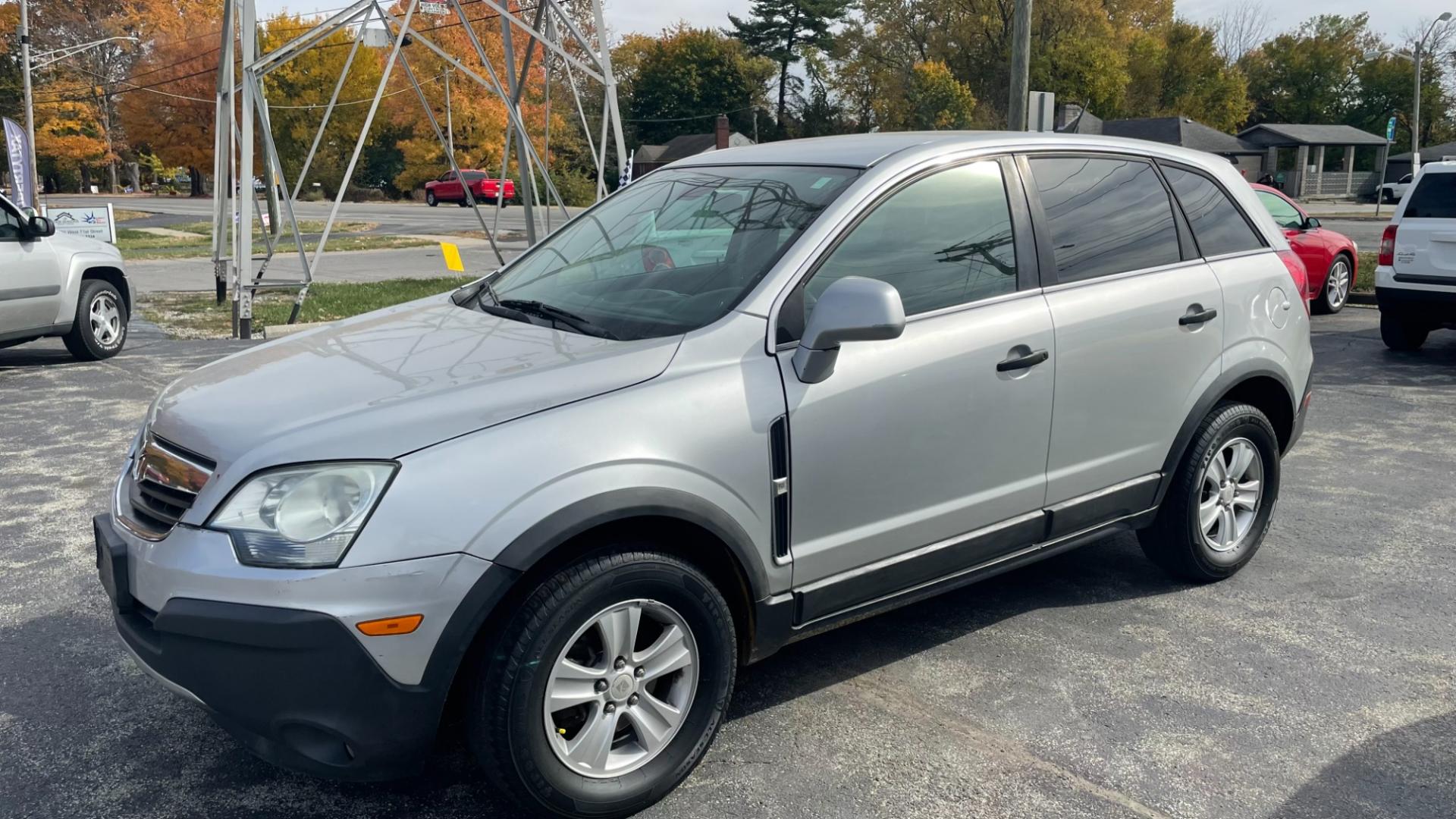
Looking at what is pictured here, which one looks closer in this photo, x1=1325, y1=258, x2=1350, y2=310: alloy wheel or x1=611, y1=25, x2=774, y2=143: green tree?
x1=1325, y1=258, x2=1350, y2=310: alloy wheel

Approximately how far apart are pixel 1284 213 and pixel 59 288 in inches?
500

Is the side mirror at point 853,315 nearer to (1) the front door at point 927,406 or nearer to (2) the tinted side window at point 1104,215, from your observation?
(1) the front door at point 927,406

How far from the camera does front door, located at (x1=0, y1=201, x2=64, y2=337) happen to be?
9492 mm

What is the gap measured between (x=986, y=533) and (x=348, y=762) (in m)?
2.10

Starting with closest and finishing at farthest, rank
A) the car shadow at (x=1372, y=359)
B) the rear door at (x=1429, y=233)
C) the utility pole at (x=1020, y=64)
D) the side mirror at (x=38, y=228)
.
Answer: the car shadow at (x=1372, y=359), the side mirror at (x=38, y=228), the rear door at (x=1429, y=233), the utility pole at (x=1020, y=64)

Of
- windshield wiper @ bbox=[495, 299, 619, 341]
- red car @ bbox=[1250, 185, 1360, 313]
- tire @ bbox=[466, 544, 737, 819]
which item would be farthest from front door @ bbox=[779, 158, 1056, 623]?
red car @ bbox=[1250, 185, 1360, 313]

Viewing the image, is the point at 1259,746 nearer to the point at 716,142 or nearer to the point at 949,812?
the point at 949,812

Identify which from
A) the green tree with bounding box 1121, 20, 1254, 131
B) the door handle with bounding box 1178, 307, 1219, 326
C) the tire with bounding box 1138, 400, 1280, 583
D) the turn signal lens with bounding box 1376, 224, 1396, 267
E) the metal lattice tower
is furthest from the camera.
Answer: the green tree with bounding box 1121, 20, 1254, 131

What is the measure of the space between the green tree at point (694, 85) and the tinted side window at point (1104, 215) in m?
74.3

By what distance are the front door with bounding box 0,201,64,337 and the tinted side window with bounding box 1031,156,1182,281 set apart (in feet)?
29.1

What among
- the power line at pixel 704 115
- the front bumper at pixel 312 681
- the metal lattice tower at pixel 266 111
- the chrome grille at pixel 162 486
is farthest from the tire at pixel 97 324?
the power line at pixel 704 115

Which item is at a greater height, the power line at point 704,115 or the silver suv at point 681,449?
the power line at point 704,115

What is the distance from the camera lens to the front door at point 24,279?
31.1ft

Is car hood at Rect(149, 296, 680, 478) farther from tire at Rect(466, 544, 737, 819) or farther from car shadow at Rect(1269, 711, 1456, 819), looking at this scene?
car shadow at Rect(1269, 711, 1456, 819)
